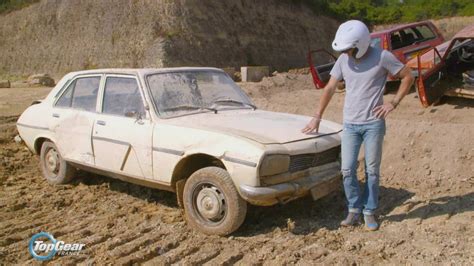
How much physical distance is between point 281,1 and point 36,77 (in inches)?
615

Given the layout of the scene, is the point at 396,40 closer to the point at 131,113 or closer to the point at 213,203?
the point at 131,113

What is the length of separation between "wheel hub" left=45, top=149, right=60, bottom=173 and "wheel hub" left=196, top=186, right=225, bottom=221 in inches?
104

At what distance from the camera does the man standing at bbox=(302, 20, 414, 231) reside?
4.14 meters

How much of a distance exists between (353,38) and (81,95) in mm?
3571

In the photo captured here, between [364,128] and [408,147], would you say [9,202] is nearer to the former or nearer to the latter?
[364,128]

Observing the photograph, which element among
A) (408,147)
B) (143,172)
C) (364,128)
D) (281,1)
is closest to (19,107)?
(143,172)

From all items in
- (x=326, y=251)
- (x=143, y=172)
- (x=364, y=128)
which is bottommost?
(x=326, y=251)

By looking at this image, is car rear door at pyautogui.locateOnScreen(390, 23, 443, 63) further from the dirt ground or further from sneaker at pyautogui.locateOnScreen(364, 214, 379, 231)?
sneaker at pyautogui.locateOnScreen(364, 214, 379, 231)

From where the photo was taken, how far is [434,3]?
115ft

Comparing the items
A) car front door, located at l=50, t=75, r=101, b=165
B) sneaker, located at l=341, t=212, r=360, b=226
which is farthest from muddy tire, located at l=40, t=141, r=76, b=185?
sneaker, located at l=341, t=212, r=360, b=226

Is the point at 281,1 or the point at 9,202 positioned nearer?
the point at 9,202

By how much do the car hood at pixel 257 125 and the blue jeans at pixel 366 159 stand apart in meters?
0.40

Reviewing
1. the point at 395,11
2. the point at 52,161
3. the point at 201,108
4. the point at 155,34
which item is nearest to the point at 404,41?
the point at 201,108

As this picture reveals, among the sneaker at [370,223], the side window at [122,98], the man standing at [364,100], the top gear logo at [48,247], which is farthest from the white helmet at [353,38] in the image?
the top gear logo at [48,247]
